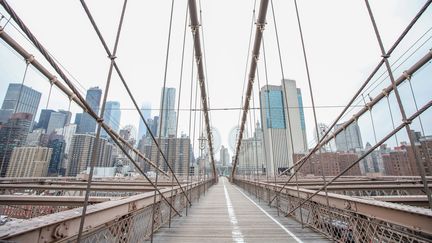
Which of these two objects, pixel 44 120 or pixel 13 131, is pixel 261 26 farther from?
pixel 44 120

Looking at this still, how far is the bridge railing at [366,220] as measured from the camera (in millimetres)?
2072

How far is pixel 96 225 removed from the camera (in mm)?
2246

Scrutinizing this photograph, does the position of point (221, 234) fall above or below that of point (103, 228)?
below

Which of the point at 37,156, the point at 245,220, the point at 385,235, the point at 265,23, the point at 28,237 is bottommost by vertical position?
the point at 245,220

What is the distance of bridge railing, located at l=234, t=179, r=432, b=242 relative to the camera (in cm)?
207

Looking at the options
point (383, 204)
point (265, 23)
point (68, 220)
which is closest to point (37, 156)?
point (68, 220)

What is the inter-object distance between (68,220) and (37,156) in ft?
44.9

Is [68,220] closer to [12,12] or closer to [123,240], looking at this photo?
[123,240]

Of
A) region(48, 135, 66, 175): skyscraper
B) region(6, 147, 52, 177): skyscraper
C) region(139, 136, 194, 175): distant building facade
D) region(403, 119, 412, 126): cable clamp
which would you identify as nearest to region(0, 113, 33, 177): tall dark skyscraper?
region(6, 147, 52, 177): skyscraper

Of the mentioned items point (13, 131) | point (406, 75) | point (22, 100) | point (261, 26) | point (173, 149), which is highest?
point (261, 26)

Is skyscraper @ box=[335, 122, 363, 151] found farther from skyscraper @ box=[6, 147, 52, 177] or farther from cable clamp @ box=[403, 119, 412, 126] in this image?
skyscraper @ box=[6, 147, 52, 177]

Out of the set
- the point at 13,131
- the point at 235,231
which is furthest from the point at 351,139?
the point at 13,131

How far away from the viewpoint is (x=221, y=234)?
14.0 feet

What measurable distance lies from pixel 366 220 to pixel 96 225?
3.58 meters
